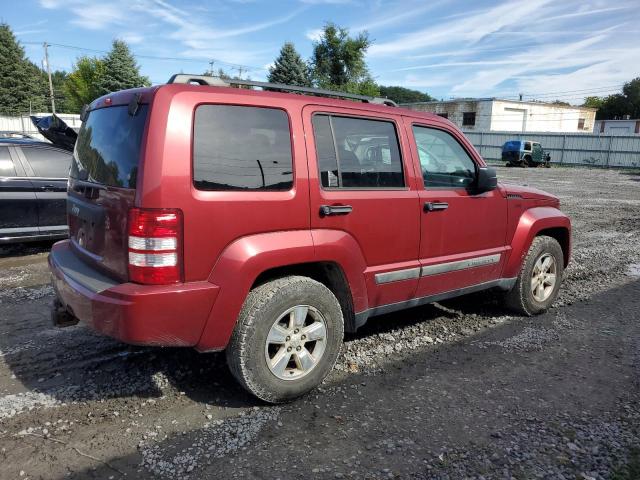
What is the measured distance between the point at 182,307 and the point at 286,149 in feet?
3.82

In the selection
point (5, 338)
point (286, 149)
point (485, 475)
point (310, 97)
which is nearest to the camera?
point (485, 475)

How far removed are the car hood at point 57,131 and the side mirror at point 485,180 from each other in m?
5.17

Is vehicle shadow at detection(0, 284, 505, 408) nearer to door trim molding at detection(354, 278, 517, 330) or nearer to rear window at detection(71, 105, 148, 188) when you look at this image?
door trim molding at detection(354, 278, 517, 330)

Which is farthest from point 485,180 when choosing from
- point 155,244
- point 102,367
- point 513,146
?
point 513,146

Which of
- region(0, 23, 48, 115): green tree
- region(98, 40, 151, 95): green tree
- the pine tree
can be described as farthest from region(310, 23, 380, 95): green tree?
region(0, 23, 48, 115): green tree

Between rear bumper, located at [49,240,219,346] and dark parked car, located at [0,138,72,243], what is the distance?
453 centimetres

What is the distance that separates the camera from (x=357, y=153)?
11.6ft

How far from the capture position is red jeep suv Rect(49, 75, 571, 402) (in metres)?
2.72

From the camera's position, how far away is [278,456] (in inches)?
106

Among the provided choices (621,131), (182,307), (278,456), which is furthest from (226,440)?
(621,131)

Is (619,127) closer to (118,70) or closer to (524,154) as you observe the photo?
(524,154)

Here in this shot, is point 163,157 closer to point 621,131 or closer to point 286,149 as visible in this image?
point 286,149

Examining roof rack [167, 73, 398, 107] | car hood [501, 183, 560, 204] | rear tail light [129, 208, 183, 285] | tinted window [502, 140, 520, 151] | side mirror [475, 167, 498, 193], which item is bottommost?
rear tail light [129, 208, 183, 285]

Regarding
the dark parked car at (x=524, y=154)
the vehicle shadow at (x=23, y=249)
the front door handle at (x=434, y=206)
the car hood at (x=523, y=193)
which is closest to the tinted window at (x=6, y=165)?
the vehicle shadow at (x=23, y=249)
